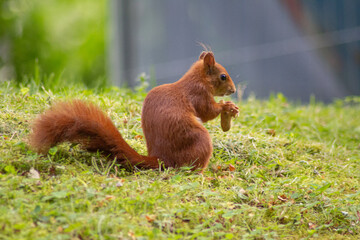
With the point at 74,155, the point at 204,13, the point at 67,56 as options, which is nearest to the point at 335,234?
the point at 74,155

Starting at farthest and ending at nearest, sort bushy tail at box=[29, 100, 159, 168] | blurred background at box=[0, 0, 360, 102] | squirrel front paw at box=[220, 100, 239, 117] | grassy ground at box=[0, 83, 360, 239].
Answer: blurred background at box=[0, 0, 360, 102], squirrel front paw at box=[220, 100, 239, 117], bushy tail at box=[29, 100, 159, 168], grassy ground at box=[0, 83, 360, 239]

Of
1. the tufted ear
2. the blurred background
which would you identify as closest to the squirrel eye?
the tufted ear

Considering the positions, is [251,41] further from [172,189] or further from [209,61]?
[172,189]

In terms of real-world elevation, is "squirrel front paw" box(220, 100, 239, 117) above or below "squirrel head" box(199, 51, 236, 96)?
below

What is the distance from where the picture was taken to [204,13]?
1012 cm

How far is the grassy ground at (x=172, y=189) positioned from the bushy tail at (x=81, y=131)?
0.08 meters

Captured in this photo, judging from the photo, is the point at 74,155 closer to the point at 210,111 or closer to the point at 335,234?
the point at 210,111

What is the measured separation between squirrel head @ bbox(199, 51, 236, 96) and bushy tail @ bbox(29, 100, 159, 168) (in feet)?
2.55

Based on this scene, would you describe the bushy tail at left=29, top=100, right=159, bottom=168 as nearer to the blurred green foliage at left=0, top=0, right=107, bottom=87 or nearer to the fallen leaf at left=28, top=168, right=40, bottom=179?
the fallen leaf at left=28, top=168, right=40, bottom=179

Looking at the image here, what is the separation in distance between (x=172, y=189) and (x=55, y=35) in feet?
53.6

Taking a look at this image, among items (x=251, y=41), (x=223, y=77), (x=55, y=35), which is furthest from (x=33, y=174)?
(x=55, y=35)

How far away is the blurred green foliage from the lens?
13.6 meters

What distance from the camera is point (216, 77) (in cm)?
322

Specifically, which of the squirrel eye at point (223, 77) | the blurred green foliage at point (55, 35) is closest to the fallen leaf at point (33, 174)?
the squirrel eye at point (223, 77)
